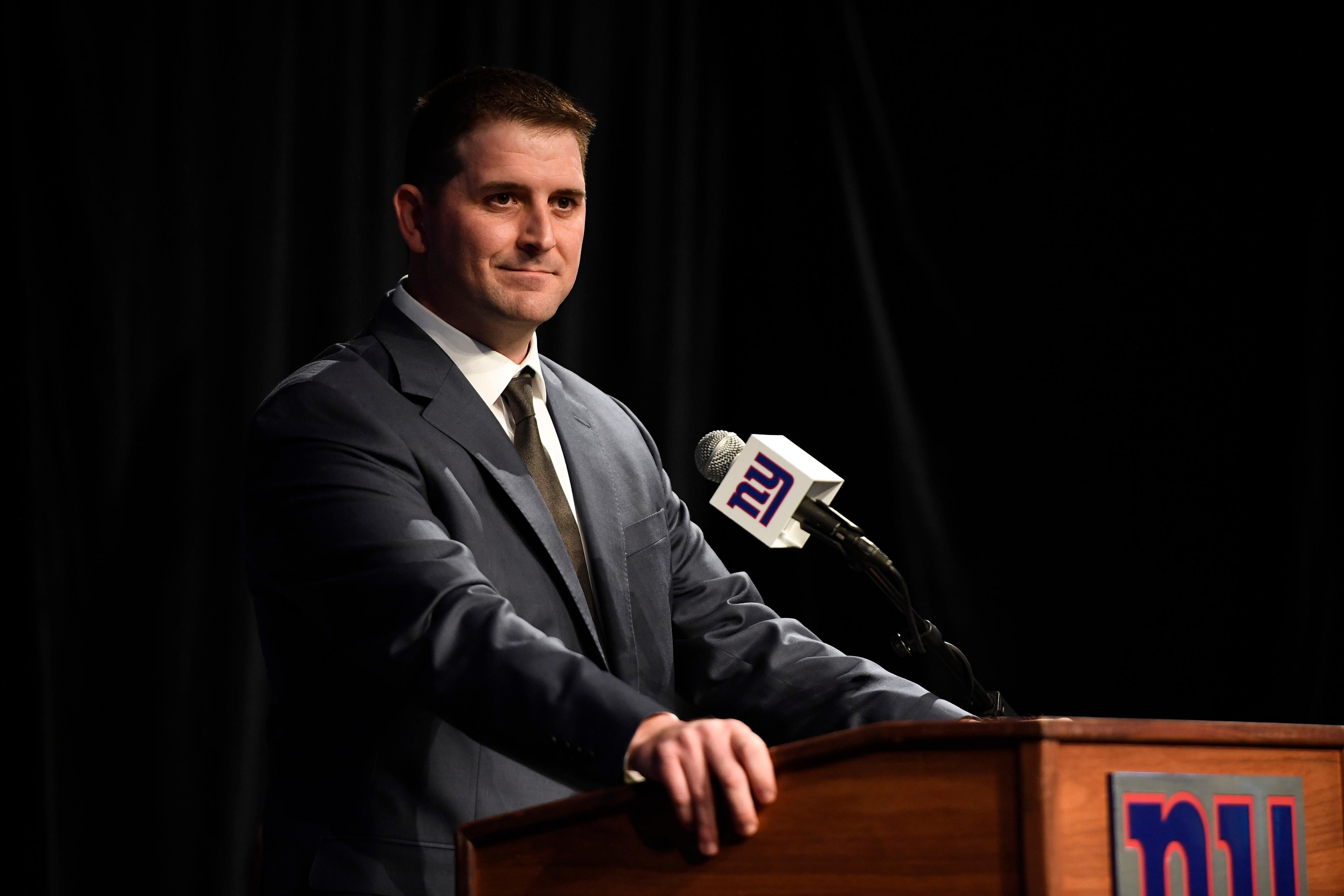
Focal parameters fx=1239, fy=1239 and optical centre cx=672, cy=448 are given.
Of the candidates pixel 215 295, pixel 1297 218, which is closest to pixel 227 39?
pixel 215 295

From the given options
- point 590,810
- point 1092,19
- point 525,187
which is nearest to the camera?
point 590,810

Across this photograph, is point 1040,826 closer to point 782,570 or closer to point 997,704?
point 997,704

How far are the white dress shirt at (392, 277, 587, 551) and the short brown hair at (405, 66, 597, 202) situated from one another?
209 mm

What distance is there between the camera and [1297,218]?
2594mm

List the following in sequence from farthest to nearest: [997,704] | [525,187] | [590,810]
Result: [525,187] < [997,704] < [590,810]

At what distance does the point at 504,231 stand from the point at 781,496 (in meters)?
0.70

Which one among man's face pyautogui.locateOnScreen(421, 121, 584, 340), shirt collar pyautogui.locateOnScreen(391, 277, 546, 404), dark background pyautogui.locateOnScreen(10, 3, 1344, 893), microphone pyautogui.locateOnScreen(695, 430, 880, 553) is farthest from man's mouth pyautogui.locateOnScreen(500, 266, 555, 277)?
dark background pyautogui.locateOnScreen(10, 3, 1344, 893)

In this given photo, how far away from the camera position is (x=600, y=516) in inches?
72.6

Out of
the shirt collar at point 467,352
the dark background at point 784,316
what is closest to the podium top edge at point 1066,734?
the shirt collar at point 467,352

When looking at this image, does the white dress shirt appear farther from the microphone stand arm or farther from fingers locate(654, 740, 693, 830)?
fingers locate(654, 740, 693, 830)

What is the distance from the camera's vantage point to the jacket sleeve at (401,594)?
120 centimetres

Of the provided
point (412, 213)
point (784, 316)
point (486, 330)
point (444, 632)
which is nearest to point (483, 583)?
point (444, 632)

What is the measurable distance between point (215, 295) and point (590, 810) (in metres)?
1.74

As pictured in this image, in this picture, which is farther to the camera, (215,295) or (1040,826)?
(215,295)
